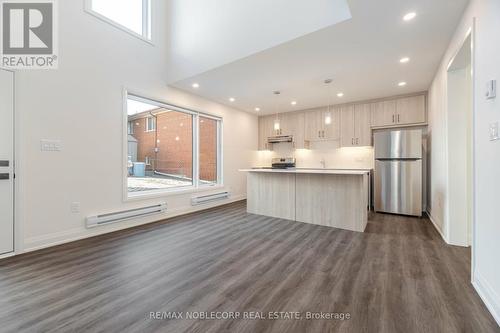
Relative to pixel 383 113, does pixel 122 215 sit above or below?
below

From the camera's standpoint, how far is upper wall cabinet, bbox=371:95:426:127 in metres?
4.61

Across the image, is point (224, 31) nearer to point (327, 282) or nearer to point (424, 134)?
point (327, 282)

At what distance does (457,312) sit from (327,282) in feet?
2.93

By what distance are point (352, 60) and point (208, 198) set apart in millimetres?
3957

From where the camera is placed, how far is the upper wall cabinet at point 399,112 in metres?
4.61

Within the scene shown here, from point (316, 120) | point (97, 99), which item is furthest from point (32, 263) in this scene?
point (316, 120)

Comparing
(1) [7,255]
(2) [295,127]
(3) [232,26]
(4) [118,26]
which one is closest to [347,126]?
(2) [295,127]

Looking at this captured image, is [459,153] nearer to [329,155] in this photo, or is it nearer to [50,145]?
[329,155]

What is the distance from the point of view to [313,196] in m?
3.77

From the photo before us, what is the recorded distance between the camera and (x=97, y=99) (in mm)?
3273

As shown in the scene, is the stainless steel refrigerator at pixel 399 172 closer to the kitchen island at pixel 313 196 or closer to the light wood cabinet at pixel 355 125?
the light wood cabinet at pixel 355 125

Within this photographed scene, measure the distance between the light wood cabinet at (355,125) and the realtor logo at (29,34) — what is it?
5.71 m

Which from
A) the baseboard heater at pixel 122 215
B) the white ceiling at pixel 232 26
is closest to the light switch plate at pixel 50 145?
the baseboard heater at pixel 122 215

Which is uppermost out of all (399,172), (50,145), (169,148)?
(169,148)
